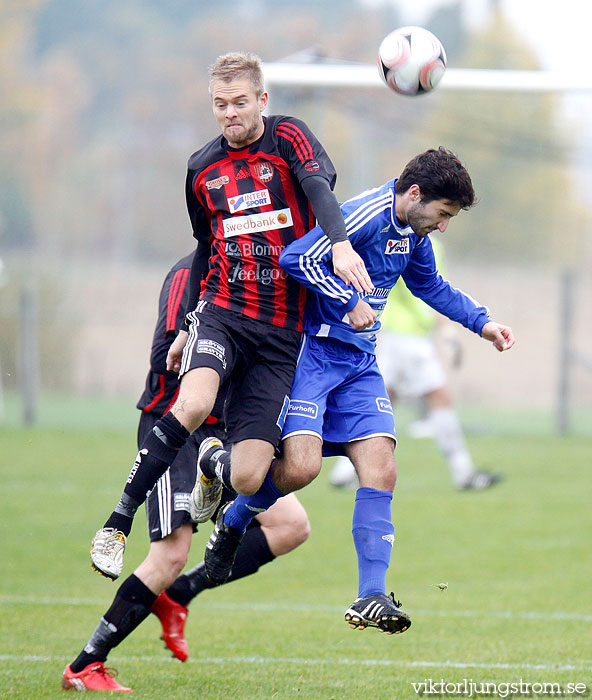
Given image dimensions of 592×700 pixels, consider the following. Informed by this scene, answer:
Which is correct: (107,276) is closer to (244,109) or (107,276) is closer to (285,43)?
(244,109)

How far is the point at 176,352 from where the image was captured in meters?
5.46

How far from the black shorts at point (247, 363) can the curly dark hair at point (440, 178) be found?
2.91 feet

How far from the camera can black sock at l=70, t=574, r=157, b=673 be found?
5.42 metres

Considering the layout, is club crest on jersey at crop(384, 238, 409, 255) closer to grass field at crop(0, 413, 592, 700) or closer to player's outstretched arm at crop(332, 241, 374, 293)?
player's outstretched arm at crop(332, 241, 374, 293)

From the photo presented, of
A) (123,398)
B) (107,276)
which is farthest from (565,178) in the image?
(123,398)

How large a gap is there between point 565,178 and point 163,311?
4065cm

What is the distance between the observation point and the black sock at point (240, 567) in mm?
6016

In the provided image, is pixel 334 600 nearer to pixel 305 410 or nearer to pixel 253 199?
pixel 305 410

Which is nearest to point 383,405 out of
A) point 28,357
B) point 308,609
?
point 308,609

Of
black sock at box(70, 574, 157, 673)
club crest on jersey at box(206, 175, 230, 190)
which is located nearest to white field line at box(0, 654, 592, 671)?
black sock at box(70, 574, 157, 673)

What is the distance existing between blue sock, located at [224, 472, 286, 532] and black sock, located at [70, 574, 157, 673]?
0.55 metres

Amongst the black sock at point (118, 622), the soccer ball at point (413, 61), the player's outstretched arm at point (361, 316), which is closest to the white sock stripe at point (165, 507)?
the black sock at point (118, 622)

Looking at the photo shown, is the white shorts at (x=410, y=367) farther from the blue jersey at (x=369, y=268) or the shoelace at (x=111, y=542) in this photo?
the shoelace at (x=111, y=542)

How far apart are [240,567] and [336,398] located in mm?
1225
